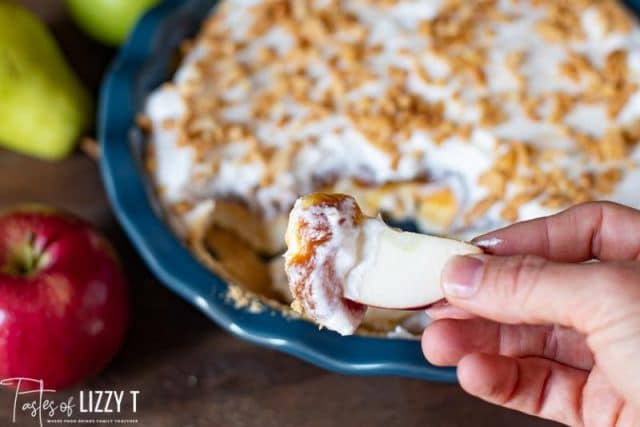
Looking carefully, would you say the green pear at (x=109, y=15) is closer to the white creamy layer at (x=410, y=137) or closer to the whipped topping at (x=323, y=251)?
the white creamy layer at (x=410, y=137)

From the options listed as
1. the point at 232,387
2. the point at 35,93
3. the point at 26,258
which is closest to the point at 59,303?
the point at 26,258

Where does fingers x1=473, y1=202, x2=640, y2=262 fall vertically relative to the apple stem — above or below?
above

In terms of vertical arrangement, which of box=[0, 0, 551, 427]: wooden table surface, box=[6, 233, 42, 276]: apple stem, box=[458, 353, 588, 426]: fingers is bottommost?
box=[0, 0, 551, 427]: wooden table surface

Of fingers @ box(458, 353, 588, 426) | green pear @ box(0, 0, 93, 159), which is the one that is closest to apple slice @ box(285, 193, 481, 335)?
fingers @ box(458, 353, 588, 426)

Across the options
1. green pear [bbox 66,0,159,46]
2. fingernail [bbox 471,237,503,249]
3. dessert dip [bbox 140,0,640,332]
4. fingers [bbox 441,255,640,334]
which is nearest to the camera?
fingers [bbox 441,255,640,334]

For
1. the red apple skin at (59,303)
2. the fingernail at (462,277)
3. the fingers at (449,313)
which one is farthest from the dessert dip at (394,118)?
the fingernail at (462,277)

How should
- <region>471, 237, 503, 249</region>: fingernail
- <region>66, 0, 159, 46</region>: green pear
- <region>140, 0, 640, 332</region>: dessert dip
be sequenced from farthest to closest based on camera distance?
<region>66, 0, 159, 46</region>: green pear
<region>140, 0, 640, 332</region>: dessert dip
<region>471, 237, 503, 249</region>: fingernail

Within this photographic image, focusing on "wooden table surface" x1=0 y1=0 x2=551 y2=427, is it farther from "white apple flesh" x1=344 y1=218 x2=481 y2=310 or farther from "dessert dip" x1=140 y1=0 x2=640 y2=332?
"white apple flesh" x1=344 y1=218 x2=481 y2=310

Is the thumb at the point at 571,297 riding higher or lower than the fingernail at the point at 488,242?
higher
